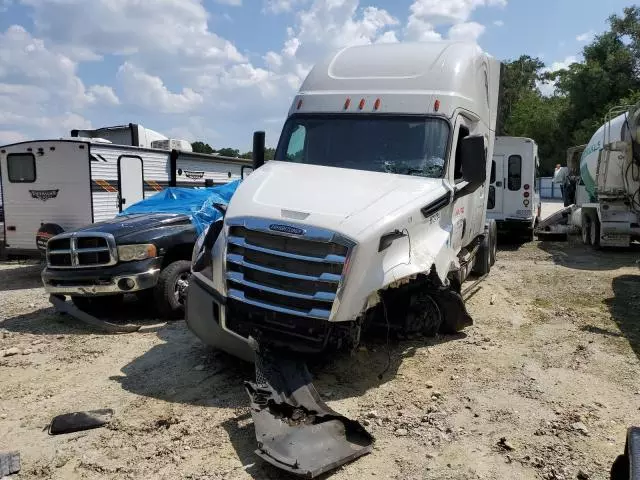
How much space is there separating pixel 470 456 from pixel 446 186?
2.88 metres

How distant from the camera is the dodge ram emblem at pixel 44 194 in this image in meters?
11.2

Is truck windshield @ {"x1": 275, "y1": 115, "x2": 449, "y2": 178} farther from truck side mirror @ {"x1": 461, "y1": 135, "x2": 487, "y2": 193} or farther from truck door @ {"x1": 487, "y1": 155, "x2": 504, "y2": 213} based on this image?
truck door @ {"x1": 487, "y1": 155, "x2": 504, "y2": 213}

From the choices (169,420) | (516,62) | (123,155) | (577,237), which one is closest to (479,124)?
(169,420)

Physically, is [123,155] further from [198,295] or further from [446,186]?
[446,186]

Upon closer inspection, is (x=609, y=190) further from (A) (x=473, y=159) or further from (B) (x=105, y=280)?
(B) (x=105, y=280)

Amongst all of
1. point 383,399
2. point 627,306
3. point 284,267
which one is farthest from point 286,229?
point 627,306

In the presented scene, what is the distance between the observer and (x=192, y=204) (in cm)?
884

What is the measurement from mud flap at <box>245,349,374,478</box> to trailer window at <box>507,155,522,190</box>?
1178 cm

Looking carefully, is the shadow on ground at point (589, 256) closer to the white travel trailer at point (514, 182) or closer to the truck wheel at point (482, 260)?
the white travel trailer at point (514, 182)

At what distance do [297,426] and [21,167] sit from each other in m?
10.0

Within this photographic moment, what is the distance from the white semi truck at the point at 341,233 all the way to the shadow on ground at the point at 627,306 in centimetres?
225

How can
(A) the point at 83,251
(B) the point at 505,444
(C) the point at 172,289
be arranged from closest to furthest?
(B) the point at 505,444 < (A) the point at 83,251 < (C) the point at 172,289

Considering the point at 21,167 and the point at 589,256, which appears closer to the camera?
the point at 21,167

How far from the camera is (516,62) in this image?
57.7 m
